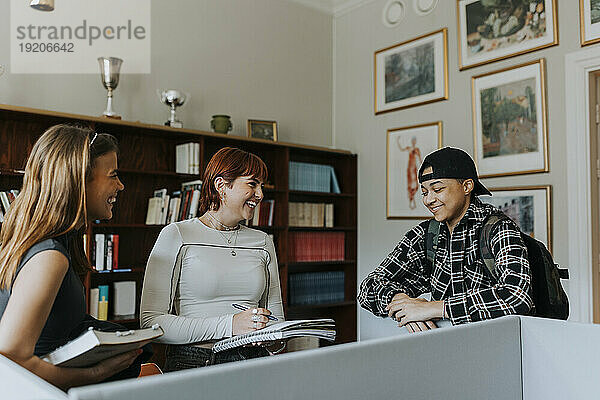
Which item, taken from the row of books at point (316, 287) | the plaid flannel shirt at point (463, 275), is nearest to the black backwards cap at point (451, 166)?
the plaid flannel shirt at point (463, 275)

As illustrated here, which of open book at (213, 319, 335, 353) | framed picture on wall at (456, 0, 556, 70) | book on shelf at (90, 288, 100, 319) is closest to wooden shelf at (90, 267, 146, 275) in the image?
book on shelf at (90, 288, 100, 319)

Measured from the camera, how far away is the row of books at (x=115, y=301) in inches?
143

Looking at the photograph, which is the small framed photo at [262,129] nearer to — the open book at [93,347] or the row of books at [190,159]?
the row of books at [190,159]

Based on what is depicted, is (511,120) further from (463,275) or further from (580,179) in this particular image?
(463,275)

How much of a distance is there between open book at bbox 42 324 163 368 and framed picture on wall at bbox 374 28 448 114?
11.9 feet

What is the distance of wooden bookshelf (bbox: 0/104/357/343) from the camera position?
3.56m

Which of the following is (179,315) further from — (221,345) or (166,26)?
(166,26)

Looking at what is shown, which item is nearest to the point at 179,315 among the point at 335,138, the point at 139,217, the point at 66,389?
the point at 66,389

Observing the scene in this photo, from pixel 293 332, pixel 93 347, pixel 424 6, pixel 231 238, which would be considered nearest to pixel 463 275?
pixel 293 332

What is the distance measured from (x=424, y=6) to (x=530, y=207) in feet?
6.06

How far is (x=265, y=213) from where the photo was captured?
14.8 ft

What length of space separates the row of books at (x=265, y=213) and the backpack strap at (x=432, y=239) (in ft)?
8.09

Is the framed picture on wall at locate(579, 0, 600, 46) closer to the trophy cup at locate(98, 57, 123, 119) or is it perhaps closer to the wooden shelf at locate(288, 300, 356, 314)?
the wooden shelf at locate(288, 300, 356, 314)

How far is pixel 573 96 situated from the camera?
139 inches
